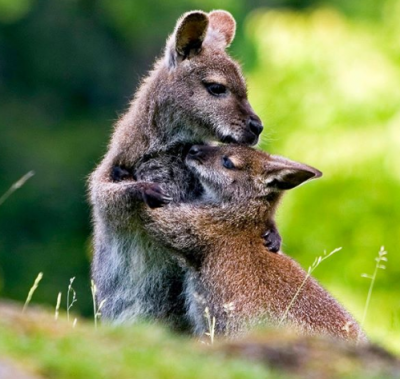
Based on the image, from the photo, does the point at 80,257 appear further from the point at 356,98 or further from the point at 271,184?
the point at 271,184

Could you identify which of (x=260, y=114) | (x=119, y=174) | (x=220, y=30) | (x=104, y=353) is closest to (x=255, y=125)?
(x=119, y=174)

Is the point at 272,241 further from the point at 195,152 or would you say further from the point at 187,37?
the point at 187,37

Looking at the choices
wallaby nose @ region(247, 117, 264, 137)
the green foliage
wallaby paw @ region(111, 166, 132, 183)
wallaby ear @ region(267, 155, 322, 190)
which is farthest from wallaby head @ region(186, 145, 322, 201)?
the green foliage

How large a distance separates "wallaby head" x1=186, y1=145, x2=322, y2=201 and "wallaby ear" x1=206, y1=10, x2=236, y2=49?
3.44 ft

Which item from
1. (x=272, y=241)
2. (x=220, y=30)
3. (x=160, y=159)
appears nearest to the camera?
(x=272, y=241)

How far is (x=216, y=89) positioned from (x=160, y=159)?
64 cm

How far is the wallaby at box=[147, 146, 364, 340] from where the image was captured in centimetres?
834

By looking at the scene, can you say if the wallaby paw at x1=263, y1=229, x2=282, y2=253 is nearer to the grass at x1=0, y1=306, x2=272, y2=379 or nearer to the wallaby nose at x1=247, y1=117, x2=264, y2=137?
the wallaby nose at x1=247, y1=117, x2=264, y2=137

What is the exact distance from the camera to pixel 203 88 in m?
9.50

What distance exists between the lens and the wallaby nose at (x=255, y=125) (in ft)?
30.3

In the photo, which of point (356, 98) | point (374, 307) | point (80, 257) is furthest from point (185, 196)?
point (80, 257)

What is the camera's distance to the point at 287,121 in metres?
20.2

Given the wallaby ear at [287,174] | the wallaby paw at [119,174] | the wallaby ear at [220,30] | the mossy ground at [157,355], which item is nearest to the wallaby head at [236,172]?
the wallaby ear at [287,174]

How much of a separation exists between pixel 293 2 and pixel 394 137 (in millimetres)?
21207
